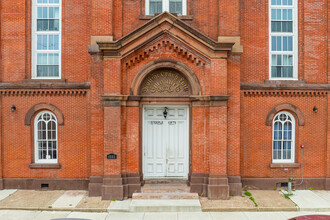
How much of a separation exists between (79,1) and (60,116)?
5011 millimetres

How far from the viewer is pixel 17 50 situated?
36.8 ft

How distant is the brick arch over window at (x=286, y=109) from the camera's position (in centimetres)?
1106

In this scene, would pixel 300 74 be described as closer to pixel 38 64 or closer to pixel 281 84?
pixel 281 84

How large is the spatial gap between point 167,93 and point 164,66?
1.09 metres

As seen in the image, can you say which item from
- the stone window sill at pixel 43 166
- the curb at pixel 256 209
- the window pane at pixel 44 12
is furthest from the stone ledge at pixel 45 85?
the curb at pixel 256 209

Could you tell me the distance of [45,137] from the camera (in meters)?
11.3

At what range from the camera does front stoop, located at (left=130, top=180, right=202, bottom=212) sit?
9062mm

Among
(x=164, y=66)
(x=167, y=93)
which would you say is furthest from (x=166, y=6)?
(x=167, y=93)

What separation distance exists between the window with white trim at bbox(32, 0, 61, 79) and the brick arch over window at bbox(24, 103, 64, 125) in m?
1.33

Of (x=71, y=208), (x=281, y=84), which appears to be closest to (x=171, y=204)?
(x=71, y=208)

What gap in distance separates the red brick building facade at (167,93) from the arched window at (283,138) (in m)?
0.04

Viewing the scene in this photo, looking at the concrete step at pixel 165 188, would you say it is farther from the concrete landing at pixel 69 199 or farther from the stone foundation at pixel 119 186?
the concrete landing at pixel 69 199

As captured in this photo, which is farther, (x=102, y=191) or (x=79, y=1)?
(x=79, y=1)

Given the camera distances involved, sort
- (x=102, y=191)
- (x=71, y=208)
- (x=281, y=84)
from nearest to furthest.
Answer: (x=71, y=208) < (x=102, y=191) < (x=281, y=84)
